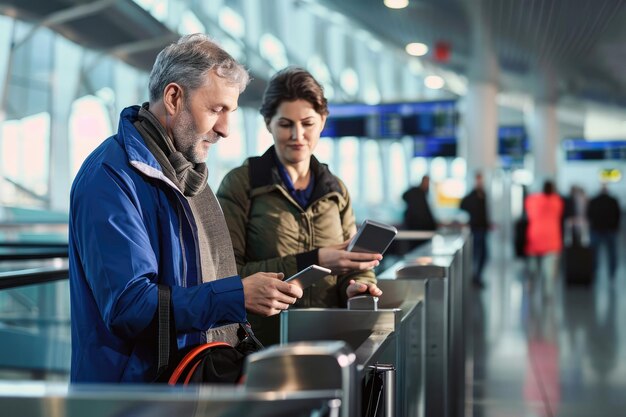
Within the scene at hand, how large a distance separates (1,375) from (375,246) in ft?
14.7

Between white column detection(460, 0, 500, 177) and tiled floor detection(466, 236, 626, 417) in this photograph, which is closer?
tiled floor detection(466, 236, 626, 417)

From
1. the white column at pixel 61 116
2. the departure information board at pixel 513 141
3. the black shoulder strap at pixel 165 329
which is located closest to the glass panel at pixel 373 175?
the departure information board at pixel 513 141

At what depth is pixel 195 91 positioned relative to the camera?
2246mm

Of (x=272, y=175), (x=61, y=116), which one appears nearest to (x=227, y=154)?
(x=61, y=116)

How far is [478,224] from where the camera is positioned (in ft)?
49.2

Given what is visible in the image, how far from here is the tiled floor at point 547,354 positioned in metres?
6.37

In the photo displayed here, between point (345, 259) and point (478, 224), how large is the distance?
12500 mm

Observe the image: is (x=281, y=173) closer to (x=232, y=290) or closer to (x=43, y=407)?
Answer: (x=232, y=290)

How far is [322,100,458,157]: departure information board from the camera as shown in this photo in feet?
50.7

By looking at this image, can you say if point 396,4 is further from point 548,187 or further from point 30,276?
point 30,276

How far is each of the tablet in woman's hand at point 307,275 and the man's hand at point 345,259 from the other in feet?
1.53

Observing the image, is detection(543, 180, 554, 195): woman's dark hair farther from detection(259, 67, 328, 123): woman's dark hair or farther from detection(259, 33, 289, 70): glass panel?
detection(259, 67, 328, 123): woman's dark hair

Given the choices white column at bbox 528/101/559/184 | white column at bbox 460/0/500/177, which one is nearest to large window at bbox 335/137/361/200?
white column at bbox 528/101/559/184

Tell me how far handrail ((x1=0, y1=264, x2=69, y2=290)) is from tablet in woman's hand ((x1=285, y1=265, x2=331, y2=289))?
1694mm
